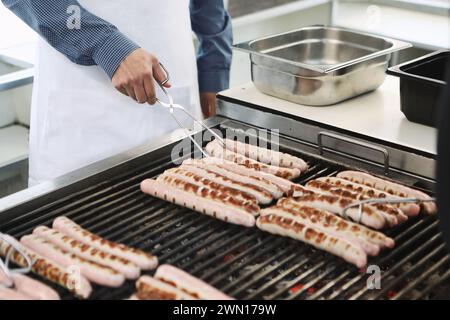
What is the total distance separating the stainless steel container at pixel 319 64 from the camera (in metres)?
2.89

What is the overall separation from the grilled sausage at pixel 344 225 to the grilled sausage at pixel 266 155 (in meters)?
0.30

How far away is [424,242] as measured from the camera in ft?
7.16

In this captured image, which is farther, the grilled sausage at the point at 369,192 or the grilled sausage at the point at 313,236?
the grilled sausage at the point at 369,192

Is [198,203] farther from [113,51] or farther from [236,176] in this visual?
[113,51]

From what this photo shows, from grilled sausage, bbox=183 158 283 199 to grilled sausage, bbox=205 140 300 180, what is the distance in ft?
0.19

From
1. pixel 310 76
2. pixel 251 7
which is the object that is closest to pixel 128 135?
pixel 310 76

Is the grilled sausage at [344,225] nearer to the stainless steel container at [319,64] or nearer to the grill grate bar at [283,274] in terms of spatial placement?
the grill grate bar at [283,274]

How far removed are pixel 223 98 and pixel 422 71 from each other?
3.00 ft

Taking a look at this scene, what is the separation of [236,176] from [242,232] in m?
0.35

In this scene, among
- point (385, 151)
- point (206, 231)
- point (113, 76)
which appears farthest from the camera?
point (113, 76)

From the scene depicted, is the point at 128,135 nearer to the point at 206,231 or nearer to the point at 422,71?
the point at 206,231

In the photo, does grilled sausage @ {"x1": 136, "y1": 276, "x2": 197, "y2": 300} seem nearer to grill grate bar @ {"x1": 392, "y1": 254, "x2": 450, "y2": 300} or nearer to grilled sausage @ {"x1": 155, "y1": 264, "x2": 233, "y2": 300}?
grilled sausage @ {"x1": 155, "y1": 264, "x2": 233, "y2": 300}

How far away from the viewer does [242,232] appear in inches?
88.8

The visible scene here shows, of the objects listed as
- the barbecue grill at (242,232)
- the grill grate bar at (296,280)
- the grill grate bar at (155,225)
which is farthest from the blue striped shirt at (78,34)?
the grill grate bar at (296,280)
